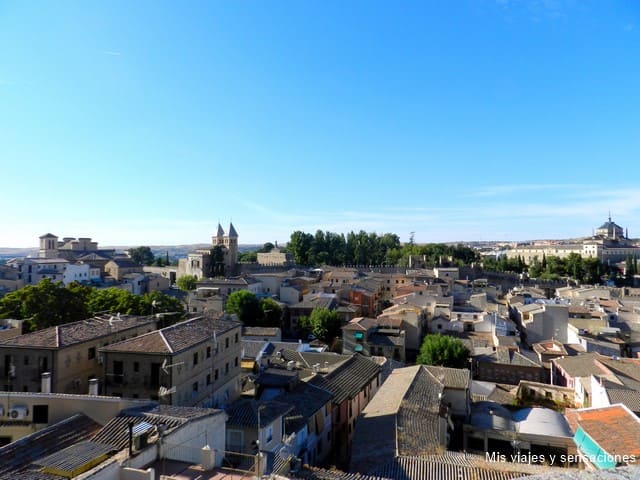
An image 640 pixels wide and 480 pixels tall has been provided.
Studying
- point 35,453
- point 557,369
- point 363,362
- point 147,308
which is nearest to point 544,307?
point 557,369

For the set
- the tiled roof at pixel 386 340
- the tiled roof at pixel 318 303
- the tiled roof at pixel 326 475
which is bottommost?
the tiled roof at pixel 386 340

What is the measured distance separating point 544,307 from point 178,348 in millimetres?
30352

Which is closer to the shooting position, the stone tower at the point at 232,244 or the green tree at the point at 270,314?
the green tree at the point at 270,314

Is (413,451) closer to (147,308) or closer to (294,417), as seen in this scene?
(294,417)

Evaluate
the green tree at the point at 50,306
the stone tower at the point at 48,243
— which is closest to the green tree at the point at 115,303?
the green tree at the point at 50,306

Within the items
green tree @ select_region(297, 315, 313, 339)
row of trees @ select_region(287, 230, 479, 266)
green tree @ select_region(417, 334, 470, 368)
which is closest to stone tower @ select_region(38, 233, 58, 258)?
row of trees @ select_region(287, 230, 479, 266)

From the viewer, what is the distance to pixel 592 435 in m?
12.9

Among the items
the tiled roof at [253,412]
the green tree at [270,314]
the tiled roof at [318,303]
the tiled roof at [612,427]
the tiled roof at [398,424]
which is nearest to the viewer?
the tiled roof at [612,427]

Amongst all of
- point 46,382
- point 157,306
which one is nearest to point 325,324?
point 157,306

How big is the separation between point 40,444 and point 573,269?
261ft

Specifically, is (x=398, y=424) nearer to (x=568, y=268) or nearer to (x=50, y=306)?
(x=50, y=306)

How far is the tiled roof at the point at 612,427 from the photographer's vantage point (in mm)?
11836

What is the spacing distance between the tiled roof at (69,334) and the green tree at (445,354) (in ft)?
56.9

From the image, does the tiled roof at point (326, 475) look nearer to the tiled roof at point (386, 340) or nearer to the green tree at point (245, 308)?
the tiled roof at point (386, 340)
